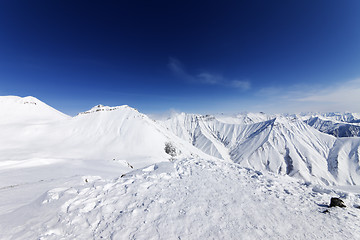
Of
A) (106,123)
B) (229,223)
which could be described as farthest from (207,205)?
(106,123)

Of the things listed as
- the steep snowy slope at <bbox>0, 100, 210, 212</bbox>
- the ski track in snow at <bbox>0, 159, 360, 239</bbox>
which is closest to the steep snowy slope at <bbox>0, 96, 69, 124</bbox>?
the steep snowy slope at <bbox>0, 100, 210, 212</bbox>

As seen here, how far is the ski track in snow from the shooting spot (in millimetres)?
5672

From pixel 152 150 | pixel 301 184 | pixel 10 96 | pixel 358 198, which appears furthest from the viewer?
pixel 10 96

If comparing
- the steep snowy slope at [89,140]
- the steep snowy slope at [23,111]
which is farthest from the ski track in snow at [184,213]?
the steep snowy slope at [23,111]

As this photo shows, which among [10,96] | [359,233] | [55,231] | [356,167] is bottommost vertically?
[356,167]

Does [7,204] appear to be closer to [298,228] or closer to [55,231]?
[55,231]

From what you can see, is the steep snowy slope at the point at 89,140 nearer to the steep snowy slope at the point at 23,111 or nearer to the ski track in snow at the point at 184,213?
the steep snowy slope at the point at 23,111

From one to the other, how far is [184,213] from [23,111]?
320ft

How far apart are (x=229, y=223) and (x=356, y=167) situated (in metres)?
294

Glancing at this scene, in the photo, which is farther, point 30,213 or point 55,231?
point 30,213

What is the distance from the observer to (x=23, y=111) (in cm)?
6900

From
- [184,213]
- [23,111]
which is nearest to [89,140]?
[23,111]

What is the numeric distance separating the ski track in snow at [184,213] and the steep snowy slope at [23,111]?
74.6 m

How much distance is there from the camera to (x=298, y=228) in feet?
20.3
